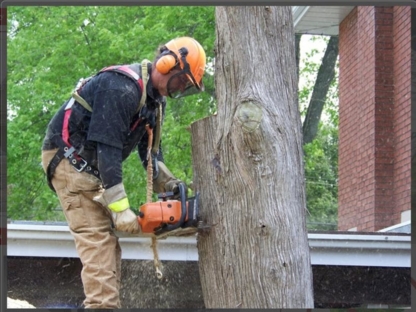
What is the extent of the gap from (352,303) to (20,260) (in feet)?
10.4

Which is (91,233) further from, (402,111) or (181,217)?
(402,111)

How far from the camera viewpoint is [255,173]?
4.04 meters

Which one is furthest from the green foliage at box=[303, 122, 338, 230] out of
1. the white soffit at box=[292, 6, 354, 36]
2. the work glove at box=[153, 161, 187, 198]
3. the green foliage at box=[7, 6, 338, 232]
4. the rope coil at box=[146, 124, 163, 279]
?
the rope coil at box=[146, 124, 163, 279]

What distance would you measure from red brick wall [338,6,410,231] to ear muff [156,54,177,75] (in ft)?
17.8

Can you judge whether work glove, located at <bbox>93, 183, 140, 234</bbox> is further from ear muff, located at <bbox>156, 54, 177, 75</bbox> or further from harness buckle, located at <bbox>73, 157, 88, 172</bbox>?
ear muff, located at <bbox>156, 54, 177, 75</bbox>

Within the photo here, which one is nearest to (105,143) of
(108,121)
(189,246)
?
(108,121)

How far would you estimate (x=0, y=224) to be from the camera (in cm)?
574

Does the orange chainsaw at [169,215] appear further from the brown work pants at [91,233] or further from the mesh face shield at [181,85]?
the mesh face shield at [181,85]

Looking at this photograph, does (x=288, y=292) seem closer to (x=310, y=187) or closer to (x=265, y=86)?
(x=265, y=86)

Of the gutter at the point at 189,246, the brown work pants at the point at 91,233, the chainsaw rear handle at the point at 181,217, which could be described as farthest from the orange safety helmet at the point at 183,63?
the gutter at the point at 189,246

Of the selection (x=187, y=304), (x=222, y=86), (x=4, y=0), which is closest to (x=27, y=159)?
(x=187, y=304)

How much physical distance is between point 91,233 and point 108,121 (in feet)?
2.38

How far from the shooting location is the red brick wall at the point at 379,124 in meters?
9.58

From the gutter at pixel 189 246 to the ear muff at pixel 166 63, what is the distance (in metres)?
2.10
